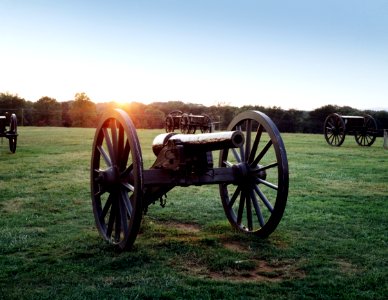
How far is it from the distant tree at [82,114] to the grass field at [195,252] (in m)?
38.2

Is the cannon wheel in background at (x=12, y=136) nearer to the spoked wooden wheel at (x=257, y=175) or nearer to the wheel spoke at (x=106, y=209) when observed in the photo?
the wheel spoke at (x=106, y=209)

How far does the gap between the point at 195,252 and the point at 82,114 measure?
143 ft

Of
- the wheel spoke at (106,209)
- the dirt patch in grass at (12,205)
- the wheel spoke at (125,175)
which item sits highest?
the wheel spoke at (125,175)

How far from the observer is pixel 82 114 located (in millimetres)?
47125

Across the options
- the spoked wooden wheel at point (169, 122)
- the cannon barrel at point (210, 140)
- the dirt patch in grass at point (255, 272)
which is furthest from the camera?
the spoked wooden wheel at point (169, 122)

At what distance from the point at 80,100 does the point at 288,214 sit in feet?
142

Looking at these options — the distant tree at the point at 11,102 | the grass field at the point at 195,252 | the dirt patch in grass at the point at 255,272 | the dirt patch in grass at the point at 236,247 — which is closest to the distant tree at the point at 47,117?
the distant tree at the point at 11,102

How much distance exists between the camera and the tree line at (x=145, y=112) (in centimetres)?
3950

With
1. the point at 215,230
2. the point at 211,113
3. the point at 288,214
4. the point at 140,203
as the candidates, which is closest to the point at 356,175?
the point at 288,214

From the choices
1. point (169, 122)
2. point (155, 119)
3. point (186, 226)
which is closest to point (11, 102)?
point (155, 119)

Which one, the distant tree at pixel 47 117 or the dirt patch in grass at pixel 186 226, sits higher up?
the distant tree at pixel 47 117

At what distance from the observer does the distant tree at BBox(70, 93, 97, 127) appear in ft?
154

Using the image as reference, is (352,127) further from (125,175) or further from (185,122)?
(125,175)

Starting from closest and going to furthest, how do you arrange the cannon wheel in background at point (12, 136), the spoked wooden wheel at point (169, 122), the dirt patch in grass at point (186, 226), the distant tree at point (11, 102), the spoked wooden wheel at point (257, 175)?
the spoked wooden wheel at point (257, 175) < the dirt patch in grass at point (186, 226) < the cannon wheel in background at point (12, 136) < the spoked wooden wheel at point (169, 122) < the distant tree at point (11, 102)
